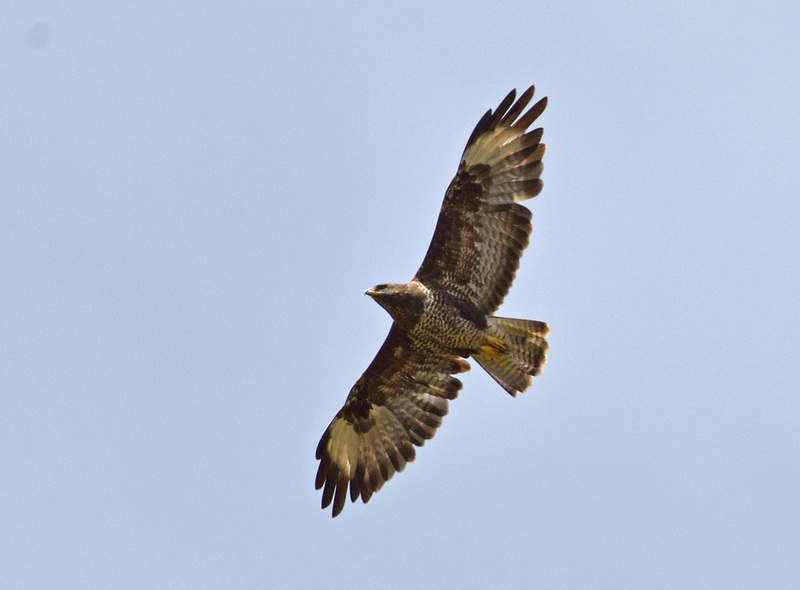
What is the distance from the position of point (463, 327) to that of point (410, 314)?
724 millimetres

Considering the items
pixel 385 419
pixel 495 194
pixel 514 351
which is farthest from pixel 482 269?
pixel 385 419

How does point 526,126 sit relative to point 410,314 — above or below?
above

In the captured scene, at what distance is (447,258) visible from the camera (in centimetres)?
1638

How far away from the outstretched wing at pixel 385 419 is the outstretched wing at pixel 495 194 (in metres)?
1.69

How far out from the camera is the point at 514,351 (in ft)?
54.2

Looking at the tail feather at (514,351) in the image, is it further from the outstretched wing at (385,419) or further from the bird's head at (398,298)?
the bird's head at (398,298)

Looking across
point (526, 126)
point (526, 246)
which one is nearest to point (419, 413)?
point (526, 246)

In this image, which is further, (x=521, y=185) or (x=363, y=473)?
(x=363, y=473)

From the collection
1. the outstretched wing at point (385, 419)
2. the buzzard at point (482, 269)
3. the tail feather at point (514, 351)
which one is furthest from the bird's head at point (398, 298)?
the outstretched wing at point (385, 419)

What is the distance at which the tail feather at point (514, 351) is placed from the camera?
16.4m

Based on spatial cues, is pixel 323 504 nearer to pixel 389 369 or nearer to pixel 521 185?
pixel 389 369

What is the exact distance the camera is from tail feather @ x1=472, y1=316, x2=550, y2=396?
16.4m

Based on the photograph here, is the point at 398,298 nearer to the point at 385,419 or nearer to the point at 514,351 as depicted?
the point at 514,351

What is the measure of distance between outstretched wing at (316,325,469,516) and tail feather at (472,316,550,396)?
0.74 metres
